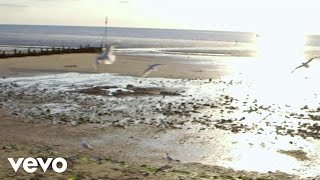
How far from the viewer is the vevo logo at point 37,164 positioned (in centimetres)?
1115

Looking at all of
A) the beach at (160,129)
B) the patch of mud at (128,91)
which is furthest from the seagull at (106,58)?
the patch of mud at (128,91)

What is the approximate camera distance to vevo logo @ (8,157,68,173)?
11148 millimetres

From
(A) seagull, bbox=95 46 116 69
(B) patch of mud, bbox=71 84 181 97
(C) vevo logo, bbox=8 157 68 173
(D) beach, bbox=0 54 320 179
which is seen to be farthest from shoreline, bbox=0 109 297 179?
(B) patch of mud, bbox=71 84 181 97

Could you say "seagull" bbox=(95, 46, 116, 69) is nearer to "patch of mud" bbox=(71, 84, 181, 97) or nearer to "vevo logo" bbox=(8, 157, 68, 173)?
"vevo logo" bbox=(8, 157, 68, 173)

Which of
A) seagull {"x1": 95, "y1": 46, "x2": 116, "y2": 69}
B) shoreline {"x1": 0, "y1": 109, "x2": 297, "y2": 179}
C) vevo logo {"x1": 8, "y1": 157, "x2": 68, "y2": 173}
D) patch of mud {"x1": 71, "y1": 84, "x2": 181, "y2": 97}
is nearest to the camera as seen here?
vevo logo {"x1": 8, "y1": 157, "x2": 68, "y2": 173}

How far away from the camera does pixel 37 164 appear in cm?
1153

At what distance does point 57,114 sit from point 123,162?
8995mm

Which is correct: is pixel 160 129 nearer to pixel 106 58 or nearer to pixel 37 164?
pixel 106 58

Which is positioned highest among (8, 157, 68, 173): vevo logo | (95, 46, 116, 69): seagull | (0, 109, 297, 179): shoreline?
(95, 46, 116, 69): seagull

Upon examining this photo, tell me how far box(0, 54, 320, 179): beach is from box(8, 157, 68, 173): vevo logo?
224 mm

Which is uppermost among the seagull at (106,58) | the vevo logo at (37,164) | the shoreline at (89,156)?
the seagull at (106,58)

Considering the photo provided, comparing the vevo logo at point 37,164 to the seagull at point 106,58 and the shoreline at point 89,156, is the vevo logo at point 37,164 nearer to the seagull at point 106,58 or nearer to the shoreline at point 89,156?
the shoreline at point 89,156

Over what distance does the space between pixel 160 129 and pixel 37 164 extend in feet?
25.5

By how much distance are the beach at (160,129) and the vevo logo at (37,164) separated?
8.8 inches
